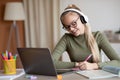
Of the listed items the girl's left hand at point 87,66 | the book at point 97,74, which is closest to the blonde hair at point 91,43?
the girl's left hand at point 87,66

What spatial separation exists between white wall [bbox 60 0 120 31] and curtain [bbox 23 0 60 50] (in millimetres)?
443

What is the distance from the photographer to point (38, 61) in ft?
4.89

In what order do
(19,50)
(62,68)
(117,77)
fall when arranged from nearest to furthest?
(117,77) < (19,50) < (62,68)

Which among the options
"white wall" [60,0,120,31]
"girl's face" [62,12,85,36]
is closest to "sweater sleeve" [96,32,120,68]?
"girl's face" [62,12,85,36]

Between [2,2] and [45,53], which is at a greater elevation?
[2,2]

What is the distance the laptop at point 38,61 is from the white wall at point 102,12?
237cm

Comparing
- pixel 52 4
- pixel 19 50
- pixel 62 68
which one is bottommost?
pixel 62 68

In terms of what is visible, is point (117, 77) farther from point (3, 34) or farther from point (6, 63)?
point (3, 34)

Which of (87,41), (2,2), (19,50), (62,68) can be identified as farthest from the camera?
(2,2)

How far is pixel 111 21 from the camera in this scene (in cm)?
373

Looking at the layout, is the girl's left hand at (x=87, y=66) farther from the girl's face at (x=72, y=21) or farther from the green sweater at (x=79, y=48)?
the girl's face at (x=72, y=21)

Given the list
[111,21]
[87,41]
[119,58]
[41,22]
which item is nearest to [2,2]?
[41,22]

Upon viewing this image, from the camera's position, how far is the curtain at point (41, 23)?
379 cm

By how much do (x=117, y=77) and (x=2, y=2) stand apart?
10.1 feet
